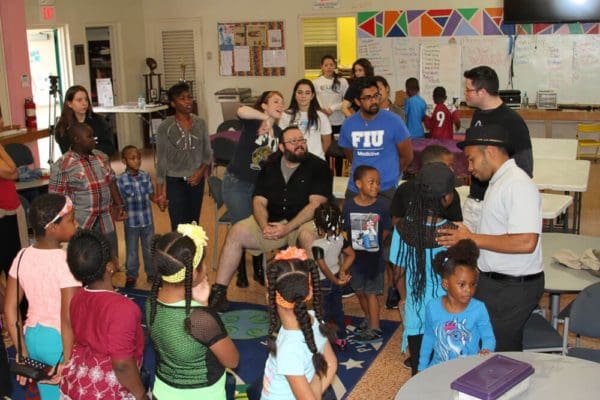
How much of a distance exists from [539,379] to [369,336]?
2.36 m

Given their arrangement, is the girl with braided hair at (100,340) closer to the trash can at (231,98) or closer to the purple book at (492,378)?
the purple book at (492,378)

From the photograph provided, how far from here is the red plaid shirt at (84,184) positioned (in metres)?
5.37

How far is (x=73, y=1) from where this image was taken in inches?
478

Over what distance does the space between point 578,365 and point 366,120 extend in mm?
2898

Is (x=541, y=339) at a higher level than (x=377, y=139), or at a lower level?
lower

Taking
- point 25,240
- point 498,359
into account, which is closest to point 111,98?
point 25,240

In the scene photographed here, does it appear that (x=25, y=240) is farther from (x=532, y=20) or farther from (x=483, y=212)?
(x=532, y=20)

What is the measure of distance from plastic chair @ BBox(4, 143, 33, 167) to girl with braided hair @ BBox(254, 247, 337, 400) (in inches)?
204

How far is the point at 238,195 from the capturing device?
20.1 ft

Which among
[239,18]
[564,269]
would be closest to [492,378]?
[564,269]

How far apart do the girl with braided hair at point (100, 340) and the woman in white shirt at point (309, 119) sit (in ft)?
10.7

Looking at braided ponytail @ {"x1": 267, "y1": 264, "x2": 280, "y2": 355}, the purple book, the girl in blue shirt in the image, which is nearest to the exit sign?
the girl in blue shirt

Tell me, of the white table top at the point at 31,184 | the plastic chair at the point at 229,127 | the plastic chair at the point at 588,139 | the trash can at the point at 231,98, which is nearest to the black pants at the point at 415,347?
the white table top at the point at 31,184

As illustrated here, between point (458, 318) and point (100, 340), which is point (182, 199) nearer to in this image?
point (458, 318)
